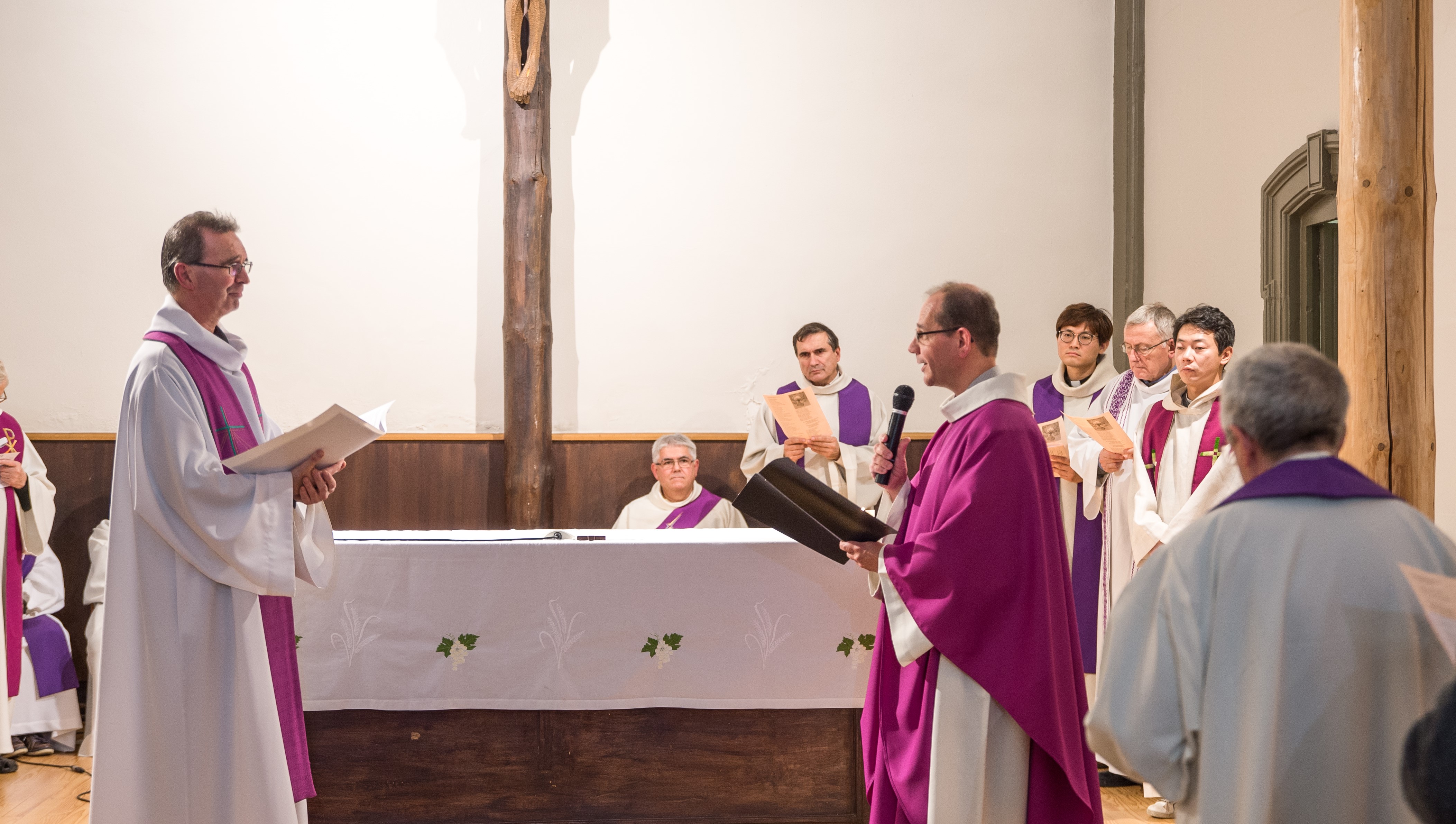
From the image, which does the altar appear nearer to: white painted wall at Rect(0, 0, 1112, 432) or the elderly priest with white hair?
the elderly priest with white hair

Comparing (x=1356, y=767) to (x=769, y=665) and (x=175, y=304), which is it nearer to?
(x=769, y=665)

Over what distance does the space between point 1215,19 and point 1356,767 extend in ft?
14.6

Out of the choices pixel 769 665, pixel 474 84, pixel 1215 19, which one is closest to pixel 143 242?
pixel 474 84

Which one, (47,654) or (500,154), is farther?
(500,154)

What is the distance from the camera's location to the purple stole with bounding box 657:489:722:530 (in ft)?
16.1

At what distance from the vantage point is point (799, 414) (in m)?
3.97

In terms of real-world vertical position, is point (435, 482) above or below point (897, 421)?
below

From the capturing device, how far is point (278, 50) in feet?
18.6

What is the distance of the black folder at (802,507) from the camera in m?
2.41

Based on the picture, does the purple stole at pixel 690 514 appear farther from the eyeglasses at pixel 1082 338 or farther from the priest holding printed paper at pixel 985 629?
the priest holding printed paper at pixel 985 629

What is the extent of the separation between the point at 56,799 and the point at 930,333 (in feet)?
11.8

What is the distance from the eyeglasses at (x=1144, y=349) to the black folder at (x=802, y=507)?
1.88m

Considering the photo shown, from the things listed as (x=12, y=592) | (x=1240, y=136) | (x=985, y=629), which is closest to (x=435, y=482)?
(x=12, y=592)

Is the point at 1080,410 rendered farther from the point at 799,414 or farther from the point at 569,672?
the point at 569,672
